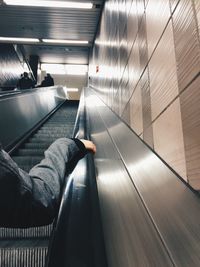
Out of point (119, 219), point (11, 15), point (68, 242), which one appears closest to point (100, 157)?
point (119, 219)

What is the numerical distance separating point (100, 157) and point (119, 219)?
44.1 inches

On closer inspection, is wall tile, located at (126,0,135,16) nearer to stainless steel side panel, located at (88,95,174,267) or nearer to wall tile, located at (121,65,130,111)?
wall tile, located at (121,65,130,111)

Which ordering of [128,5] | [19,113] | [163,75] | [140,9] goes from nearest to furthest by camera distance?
[163,75] < [140,9] < [128,5] < [19,113]

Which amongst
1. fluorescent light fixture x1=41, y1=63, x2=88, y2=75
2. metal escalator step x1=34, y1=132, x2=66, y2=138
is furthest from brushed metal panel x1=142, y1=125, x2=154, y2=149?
fluorescent light fixture x1=41, y1=63, x2=88, y2=75

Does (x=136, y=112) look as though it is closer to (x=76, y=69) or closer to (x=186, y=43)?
(x=186, y=43)

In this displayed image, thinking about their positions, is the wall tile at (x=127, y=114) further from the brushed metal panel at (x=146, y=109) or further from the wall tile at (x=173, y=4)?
the wall tile at (x=173, y=4)

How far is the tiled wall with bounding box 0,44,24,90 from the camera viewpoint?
31.3 feet

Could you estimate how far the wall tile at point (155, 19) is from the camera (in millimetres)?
1897

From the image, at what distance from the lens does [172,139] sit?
167 centimetres

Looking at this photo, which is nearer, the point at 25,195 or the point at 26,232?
the point at 25,195

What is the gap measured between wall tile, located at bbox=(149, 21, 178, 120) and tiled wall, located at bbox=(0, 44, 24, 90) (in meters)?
7.84

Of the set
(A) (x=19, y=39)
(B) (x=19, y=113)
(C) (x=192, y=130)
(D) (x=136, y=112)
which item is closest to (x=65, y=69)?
(A) (x=19, y=39)

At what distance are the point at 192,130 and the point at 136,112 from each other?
1433 mm

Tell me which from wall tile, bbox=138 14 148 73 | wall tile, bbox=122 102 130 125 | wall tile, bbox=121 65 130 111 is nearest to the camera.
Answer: wall tile, bbox=138 14 148 73
